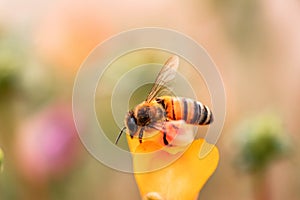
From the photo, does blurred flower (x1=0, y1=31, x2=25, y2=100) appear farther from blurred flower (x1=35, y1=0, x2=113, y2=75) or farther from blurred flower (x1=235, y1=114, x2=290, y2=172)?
blurred flower (x1=235, y1=114, x2=290, y2=172)

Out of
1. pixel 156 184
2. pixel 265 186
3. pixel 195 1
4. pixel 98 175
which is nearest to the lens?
pixel 156 184

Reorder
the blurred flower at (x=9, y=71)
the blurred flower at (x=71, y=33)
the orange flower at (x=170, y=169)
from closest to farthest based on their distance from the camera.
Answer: the orange flower at (x=170, y=169)
the blurred flower at (x=9, y=71)
the blurred flower at (x=71, y=33)

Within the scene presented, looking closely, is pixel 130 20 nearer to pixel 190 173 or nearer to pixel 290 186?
pixel 290 186

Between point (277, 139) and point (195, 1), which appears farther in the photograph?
point (195, 1)

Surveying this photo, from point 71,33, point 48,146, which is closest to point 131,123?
point 48,146

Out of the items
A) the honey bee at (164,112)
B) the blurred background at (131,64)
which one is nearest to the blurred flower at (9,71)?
the blurred background at (131,64)

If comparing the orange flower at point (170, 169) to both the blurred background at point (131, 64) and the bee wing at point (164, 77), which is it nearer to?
the bee wing at point (164, 77)

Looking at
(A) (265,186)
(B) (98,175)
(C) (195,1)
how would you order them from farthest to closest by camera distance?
(C) (195,1), (B) (98,175), (A) (265,186)

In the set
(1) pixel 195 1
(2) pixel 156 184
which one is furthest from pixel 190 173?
(1) pixel 195 1
